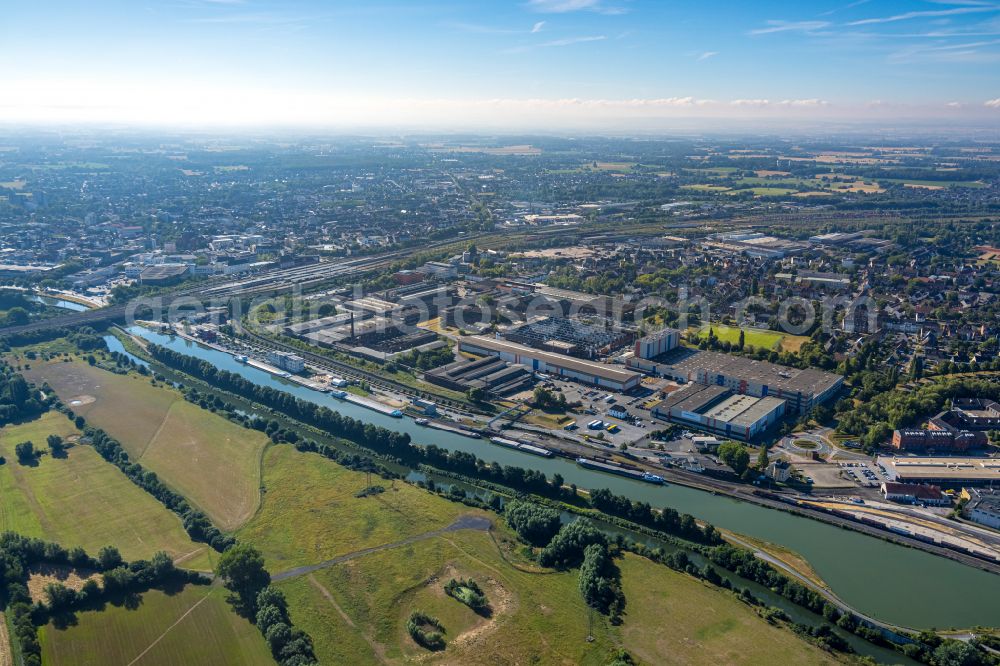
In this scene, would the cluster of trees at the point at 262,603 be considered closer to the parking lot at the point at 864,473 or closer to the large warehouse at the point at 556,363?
the large warehouse at the point at 556,363

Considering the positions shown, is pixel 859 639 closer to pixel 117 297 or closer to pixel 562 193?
pixel 117 297

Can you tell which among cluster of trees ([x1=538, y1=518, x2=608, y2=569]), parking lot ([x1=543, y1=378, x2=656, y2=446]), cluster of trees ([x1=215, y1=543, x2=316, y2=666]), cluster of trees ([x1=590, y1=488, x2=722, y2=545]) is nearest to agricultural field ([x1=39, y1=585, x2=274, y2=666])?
cluster of trees ([x1=215, y1=543, x2=316, y2=666])

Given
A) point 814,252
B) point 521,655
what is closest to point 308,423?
point 521,655

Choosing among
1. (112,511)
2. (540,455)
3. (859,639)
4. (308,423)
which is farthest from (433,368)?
(859,639)

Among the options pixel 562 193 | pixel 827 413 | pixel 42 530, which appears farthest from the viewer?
pixel 562 193

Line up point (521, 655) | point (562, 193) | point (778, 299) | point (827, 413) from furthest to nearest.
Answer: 1. point (562, 193)
2. point (778, 299)
3. point (827, 413)
4. point (521, 655)

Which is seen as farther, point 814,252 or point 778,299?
point 814,252

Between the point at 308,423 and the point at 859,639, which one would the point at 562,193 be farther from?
the point at 859,639

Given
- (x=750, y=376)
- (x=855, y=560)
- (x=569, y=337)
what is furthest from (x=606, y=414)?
(x=855, y=560)
